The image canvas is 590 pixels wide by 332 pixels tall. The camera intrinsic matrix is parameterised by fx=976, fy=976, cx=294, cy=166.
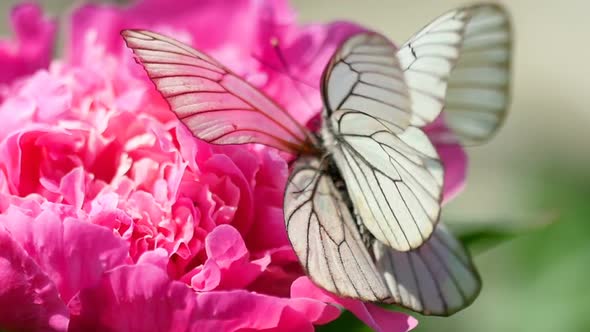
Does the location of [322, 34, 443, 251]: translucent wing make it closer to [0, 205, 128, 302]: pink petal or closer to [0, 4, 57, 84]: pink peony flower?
[0, 205, 128, 302]: pink petal

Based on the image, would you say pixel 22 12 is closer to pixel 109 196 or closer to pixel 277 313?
pixel 109 196

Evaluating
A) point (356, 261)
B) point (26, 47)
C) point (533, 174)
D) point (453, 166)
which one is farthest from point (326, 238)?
point (533, 174)

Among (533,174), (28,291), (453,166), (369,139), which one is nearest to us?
(28,291)

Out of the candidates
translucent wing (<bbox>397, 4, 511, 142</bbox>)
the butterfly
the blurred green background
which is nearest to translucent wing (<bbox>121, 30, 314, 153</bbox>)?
the butterfly

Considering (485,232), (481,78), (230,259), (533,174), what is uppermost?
(481,78)

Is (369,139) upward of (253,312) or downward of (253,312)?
upward

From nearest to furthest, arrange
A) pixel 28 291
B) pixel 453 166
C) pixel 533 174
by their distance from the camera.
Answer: pixel 28 291 → pixel 453 166 → pixel 533 174

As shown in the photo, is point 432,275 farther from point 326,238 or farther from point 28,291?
point 28,291

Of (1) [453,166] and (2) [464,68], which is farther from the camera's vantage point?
(1) [453,166]
